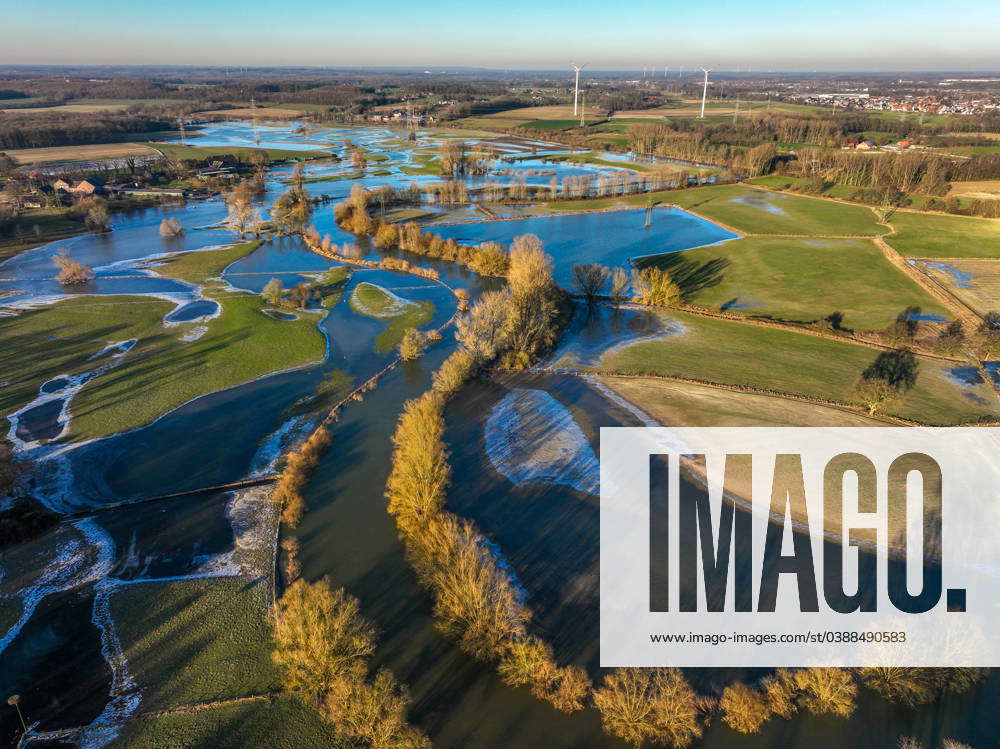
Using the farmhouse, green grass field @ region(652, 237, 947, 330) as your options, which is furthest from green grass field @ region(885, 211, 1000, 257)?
the farmhouse

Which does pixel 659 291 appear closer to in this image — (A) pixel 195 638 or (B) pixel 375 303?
(B) pixel 375 303

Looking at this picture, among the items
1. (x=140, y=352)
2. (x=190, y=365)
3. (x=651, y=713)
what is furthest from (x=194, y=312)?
(x=651, y=713)

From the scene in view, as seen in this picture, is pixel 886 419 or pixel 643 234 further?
pixel 643 234

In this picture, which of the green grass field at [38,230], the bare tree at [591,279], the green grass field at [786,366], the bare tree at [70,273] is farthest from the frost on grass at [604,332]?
the green grass field at [38,230]

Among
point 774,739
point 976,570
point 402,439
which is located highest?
point 402,439

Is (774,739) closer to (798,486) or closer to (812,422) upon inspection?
(798,486)

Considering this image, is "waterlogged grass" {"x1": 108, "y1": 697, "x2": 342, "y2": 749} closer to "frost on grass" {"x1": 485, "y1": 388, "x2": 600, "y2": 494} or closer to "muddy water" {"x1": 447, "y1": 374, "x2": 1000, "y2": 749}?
Result: "muddy water" {"x1": 447, "y1": 374, "x2": 1000, "y2": 749}

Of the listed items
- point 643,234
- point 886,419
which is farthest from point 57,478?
point 643,234
